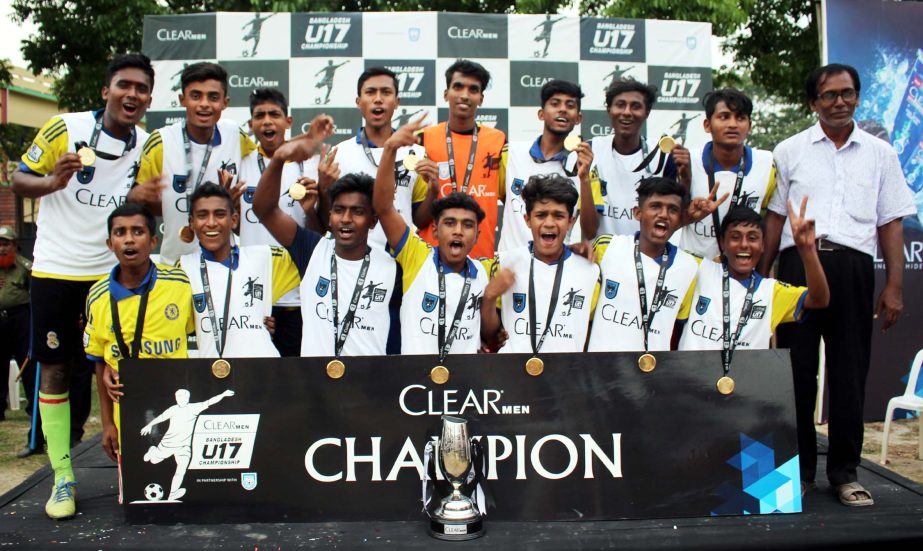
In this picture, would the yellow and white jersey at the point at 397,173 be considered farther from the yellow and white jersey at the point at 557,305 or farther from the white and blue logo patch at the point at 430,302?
the yellow and white jersey at the point at 557,305

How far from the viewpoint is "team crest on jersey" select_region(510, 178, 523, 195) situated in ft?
13.8

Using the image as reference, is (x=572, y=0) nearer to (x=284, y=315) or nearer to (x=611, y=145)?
(x=611, y=145)

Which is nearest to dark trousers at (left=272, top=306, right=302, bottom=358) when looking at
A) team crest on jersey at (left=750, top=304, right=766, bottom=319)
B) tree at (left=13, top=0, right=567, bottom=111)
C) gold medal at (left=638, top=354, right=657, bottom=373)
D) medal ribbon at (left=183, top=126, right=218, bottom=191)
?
medal ribbon at (left=183, top=126, right=218, bottom=191)

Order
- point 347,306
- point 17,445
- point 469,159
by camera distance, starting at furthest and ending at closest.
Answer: point 17,445 < point 469,159 < point 347,306

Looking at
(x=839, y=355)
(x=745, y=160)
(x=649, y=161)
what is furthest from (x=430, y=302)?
(x=839, y=355)

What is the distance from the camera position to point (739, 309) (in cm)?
358

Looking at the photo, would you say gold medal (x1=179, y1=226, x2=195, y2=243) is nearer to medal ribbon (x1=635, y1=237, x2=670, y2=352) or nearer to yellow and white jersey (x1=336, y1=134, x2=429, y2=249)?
yellow and white jersey (x1=336, y1=134, x2=429, y2=249)

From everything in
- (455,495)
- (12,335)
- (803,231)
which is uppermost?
(803,231)

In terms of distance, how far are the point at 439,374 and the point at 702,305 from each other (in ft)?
4.30

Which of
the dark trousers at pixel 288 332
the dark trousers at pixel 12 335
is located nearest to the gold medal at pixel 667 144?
the dark trousers at pixel 288 332

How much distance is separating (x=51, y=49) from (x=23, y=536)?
9821 mm

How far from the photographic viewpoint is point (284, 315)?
3984mm

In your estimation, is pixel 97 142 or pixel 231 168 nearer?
pixel 97 142

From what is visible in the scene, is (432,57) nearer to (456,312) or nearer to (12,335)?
(456,312)
